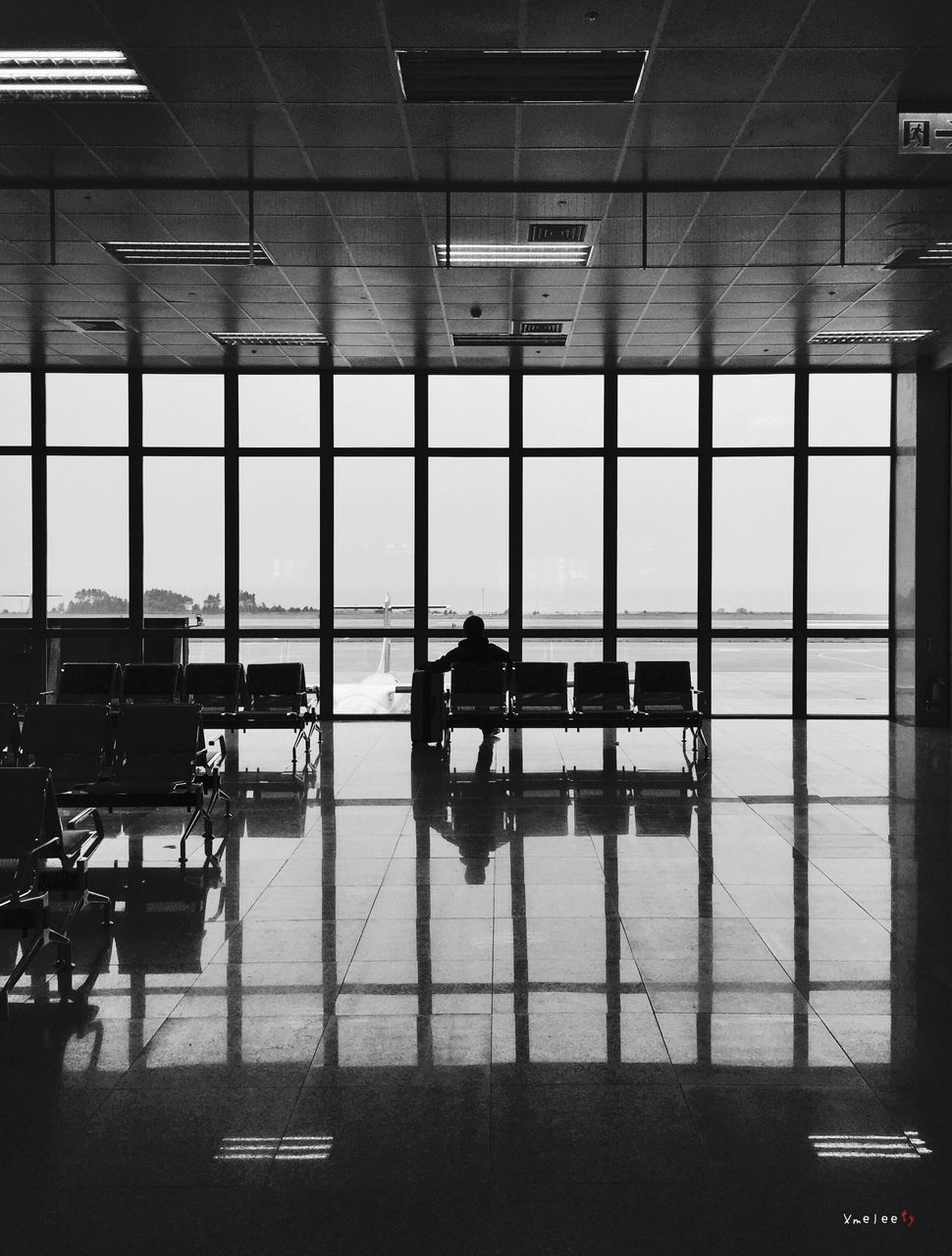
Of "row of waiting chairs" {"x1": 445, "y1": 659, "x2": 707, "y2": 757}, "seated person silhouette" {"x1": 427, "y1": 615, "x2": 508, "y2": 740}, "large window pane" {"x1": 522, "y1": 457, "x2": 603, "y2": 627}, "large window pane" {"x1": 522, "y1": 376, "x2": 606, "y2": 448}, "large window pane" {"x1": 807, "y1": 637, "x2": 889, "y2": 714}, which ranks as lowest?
"large window pane" {"x1": 807, "y1": 637, "x2": 889, "y2": 714}

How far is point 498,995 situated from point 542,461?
10.2 metres

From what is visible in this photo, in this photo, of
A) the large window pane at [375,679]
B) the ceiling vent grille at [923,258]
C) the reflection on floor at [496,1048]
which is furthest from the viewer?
the large window pane at [375,679]

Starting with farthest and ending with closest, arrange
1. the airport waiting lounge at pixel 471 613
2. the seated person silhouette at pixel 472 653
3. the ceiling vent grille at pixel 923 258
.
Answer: the seated person silhouette at pixel 472 653 → the ceiling vent grille at pixel 923 258 → the airport waiting lounge at pixel 471 613

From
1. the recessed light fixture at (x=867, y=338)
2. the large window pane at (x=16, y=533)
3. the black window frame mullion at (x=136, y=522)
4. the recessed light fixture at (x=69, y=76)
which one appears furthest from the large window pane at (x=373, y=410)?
the recessed light fixture at (x=69, y=76)

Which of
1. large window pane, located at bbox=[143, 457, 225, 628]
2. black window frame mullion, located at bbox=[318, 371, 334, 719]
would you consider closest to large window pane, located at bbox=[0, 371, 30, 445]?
large window pane, located at bbox=[143, 457, 225, 628]

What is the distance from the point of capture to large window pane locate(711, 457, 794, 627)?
13.7m

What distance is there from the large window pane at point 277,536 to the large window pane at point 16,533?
2.79 meters

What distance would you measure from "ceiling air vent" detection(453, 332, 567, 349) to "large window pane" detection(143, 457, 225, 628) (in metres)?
3.83

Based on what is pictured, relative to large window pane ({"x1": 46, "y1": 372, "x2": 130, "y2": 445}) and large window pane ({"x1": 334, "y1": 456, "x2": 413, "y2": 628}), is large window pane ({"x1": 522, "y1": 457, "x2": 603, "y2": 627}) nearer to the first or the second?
large window pane ({"x1": 334, "y1": 456, "x2": 413, "y2": 628})

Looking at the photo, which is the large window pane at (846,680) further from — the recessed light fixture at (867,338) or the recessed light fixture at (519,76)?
the recessed light fixture at (519,76)

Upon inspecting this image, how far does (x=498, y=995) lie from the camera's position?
4.09 m

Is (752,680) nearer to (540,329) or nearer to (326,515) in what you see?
(326,515)

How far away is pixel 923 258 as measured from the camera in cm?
849

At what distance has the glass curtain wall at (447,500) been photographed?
44.5 feet
